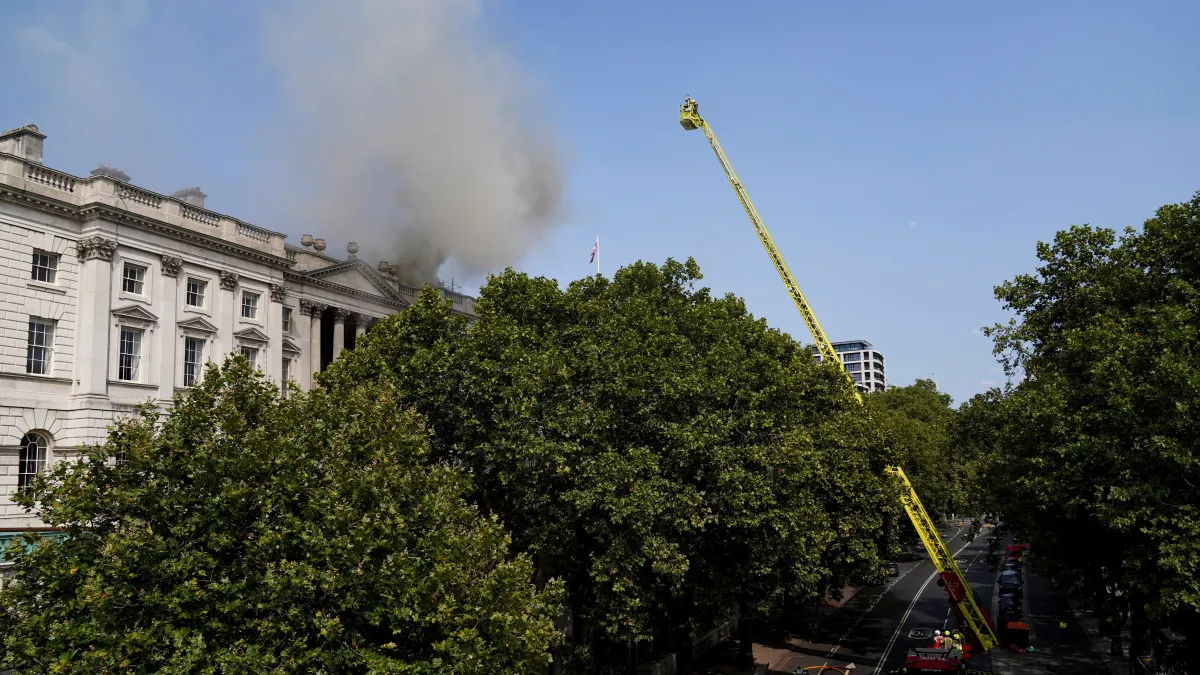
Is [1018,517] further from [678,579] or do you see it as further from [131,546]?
[131,546]

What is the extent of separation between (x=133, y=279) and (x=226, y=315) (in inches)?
190

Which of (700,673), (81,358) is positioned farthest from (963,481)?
(81,358)

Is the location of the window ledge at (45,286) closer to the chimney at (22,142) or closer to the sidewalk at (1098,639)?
the chimney at (22,142)

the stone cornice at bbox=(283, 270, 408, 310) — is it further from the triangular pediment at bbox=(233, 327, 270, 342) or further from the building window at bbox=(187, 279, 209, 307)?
the building window at bbox=(187, 279, 209, 307)

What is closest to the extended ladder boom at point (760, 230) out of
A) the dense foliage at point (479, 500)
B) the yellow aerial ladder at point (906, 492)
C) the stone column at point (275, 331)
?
the yellow aerial ladder at point (906, 492)

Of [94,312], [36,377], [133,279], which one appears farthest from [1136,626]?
[36,377]

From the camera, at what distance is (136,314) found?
37.2 metres

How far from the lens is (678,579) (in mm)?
25781

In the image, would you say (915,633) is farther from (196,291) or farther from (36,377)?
(36,377)

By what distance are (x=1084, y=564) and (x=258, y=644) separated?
30.6 meters

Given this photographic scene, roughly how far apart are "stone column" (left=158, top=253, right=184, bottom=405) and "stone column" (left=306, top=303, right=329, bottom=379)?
31.0 ft

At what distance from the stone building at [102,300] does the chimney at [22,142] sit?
0.04 m

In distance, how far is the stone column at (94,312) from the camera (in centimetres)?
3488

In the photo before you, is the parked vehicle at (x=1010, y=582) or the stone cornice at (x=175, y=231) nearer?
the stone cornice at (x=175, y=231)
